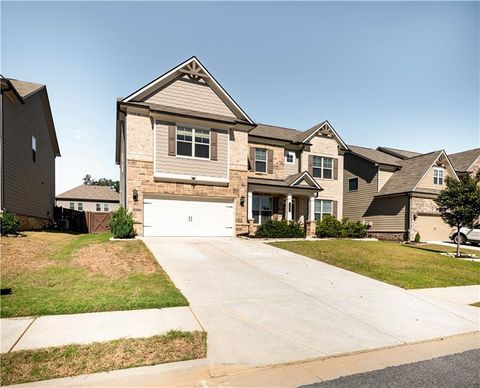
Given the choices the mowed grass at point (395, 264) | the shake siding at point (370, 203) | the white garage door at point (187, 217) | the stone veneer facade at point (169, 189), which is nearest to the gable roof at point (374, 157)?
the shake siding at point (370, 203)

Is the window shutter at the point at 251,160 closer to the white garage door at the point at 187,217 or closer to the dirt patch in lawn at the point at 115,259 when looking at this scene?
the white garage door at the point at 187,217

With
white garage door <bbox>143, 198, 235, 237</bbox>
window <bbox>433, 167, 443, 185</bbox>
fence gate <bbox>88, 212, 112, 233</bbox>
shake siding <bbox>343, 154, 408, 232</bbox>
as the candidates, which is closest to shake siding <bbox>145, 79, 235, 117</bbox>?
white garage door <bbox>143, 198, 235, 237</bbox>

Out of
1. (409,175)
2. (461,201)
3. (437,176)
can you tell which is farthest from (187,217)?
(437,176)

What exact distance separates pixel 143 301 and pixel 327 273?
6.28m

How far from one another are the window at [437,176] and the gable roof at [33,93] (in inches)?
1139

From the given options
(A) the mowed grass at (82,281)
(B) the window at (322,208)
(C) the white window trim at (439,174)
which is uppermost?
(C) the white window trim at (439,174)

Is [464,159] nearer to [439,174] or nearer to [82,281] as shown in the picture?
[439,174]

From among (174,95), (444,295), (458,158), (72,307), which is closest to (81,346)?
(72,307)

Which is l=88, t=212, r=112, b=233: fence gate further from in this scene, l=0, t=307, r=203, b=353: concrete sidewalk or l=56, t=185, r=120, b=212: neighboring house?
l=0, t=307, r=203, b=353: concrete sidewalk

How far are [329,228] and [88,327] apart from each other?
17.6 metres

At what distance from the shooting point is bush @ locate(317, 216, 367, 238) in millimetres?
20344

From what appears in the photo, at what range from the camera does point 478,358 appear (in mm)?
4773

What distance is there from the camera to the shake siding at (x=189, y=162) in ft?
53.0

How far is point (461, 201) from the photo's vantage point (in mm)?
15758
